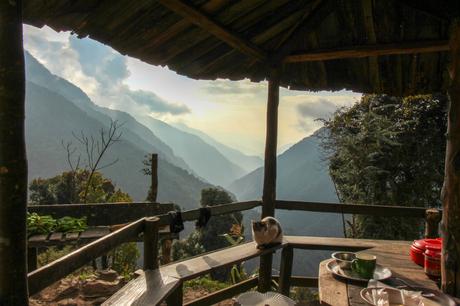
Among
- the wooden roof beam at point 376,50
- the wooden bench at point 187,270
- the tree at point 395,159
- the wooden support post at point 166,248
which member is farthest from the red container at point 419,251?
the tree at point 395,159

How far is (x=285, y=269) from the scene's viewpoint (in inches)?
176

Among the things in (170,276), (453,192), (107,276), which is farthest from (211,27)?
(107,276)

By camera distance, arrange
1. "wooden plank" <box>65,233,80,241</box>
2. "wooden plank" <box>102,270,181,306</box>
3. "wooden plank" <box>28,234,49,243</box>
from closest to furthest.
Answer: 1. "wooden plank" <box>102,270,181,306</box>
2. "wooden plank" <box>28,234,49,243</box>
3. "wooden plank" <box>65,233,80,241</box>

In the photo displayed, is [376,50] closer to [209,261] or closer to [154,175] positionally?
[209,261]

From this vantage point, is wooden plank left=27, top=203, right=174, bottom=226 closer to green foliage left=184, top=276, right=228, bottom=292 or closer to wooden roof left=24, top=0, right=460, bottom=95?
green foliage left=184, top=276, right=228, bottom=292

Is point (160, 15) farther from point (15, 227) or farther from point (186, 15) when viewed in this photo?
point (15, 227)

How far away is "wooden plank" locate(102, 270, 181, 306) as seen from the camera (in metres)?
2.51

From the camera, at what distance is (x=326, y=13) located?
4512 millimetres

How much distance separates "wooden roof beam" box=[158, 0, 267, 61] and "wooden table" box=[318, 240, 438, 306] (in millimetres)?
2434

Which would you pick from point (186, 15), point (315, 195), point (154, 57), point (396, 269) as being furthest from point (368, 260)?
point (315, 195)

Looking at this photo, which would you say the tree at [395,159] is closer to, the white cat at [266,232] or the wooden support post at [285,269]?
the wooden support post at [285,269]

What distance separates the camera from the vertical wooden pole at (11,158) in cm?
171

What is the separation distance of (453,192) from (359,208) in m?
2.84

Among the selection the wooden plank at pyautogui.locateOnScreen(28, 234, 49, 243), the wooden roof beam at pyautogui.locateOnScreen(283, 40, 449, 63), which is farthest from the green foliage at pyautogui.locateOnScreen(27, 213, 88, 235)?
the wooden roof beam at pyautogui.locateOnScreen(283, 40, 449, 63)
